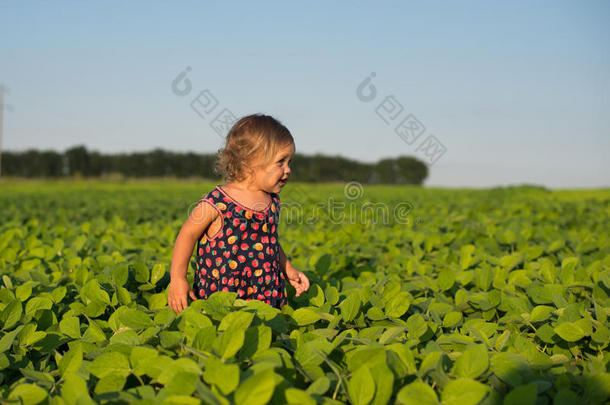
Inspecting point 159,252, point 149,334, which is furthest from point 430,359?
point 159,252

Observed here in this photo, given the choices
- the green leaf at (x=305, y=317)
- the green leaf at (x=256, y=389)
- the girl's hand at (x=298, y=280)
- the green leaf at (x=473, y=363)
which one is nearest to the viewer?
the green leaf at (x=256, y=389)

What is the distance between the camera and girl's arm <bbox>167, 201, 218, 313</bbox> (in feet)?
7.42

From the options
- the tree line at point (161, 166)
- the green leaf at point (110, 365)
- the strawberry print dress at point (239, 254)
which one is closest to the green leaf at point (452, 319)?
the strawberry print dress at point (239, 254)

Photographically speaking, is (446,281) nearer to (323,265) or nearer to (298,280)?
(323,265)

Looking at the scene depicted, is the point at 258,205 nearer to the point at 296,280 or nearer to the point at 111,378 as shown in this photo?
the point at 296,280

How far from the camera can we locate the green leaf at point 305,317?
189 centimetres

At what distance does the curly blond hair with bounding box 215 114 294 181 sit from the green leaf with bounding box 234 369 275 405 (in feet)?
4.95

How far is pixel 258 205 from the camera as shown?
2.58 m

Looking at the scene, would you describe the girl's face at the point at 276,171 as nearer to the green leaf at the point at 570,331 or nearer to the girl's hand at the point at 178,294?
the girl's hand at the point at 178,294

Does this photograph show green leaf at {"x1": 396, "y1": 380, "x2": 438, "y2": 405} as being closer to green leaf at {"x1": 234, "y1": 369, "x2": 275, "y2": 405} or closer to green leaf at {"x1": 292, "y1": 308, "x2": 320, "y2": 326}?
green leaf at {"x1": 234, "y1": 369, "x2": 275, "y2": 405}

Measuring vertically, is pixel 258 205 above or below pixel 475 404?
above

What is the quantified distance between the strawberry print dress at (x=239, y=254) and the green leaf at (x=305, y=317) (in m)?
0.63

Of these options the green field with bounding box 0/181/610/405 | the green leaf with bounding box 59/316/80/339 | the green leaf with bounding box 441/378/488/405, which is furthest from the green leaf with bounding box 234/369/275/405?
the green leaf with bounding box 59/316/80/339

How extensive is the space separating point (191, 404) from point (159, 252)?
126 inches
